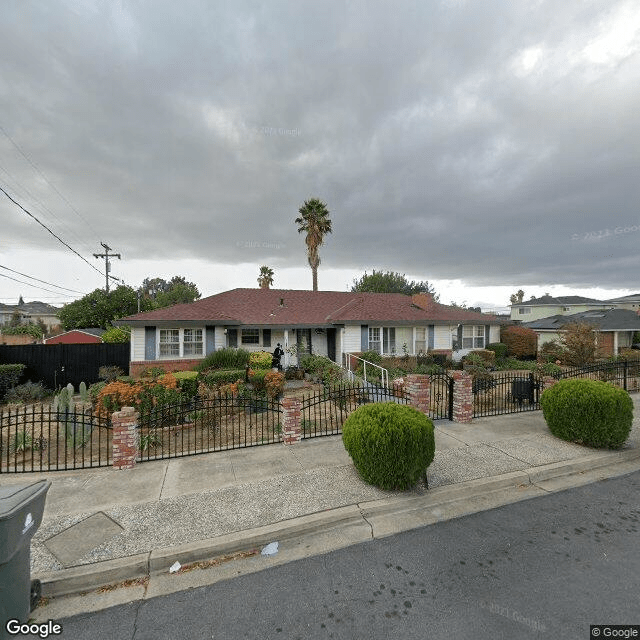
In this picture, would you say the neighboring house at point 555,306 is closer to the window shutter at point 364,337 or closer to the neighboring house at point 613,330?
the neighboring house at point 613,330

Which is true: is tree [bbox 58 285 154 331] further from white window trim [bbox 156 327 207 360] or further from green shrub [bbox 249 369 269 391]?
green shrub [bbox 249 369 269 391]

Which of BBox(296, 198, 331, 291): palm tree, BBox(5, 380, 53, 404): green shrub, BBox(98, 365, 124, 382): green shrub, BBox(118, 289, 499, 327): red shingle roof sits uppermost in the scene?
BBox(296, 198, 331, 291): palm tree

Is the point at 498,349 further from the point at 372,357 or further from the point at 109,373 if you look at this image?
the point at 109,373

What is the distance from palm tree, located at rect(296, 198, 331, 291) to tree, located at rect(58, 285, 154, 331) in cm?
1612

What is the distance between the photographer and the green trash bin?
262 centimetres

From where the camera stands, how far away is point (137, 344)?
609 inches

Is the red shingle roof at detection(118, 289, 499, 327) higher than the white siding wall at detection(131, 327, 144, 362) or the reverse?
higher

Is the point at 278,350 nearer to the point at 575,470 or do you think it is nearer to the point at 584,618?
the point at 575,470

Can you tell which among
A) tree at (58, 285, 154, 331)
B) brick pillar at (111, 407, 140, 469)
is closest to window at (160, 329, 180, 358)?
tree at (58, 285, 154, 331)

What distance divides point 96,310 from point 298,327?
16.7 meters

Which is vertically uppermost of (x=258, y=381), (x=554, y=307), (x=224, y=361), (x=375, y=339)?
(x=554, y=307)

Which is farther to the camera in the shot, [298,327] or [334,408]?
[298,327]

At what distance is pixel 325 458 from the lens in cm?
638

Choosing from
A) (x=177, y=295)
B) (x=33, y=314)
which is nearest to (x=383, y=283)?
(x=177, y=295)
